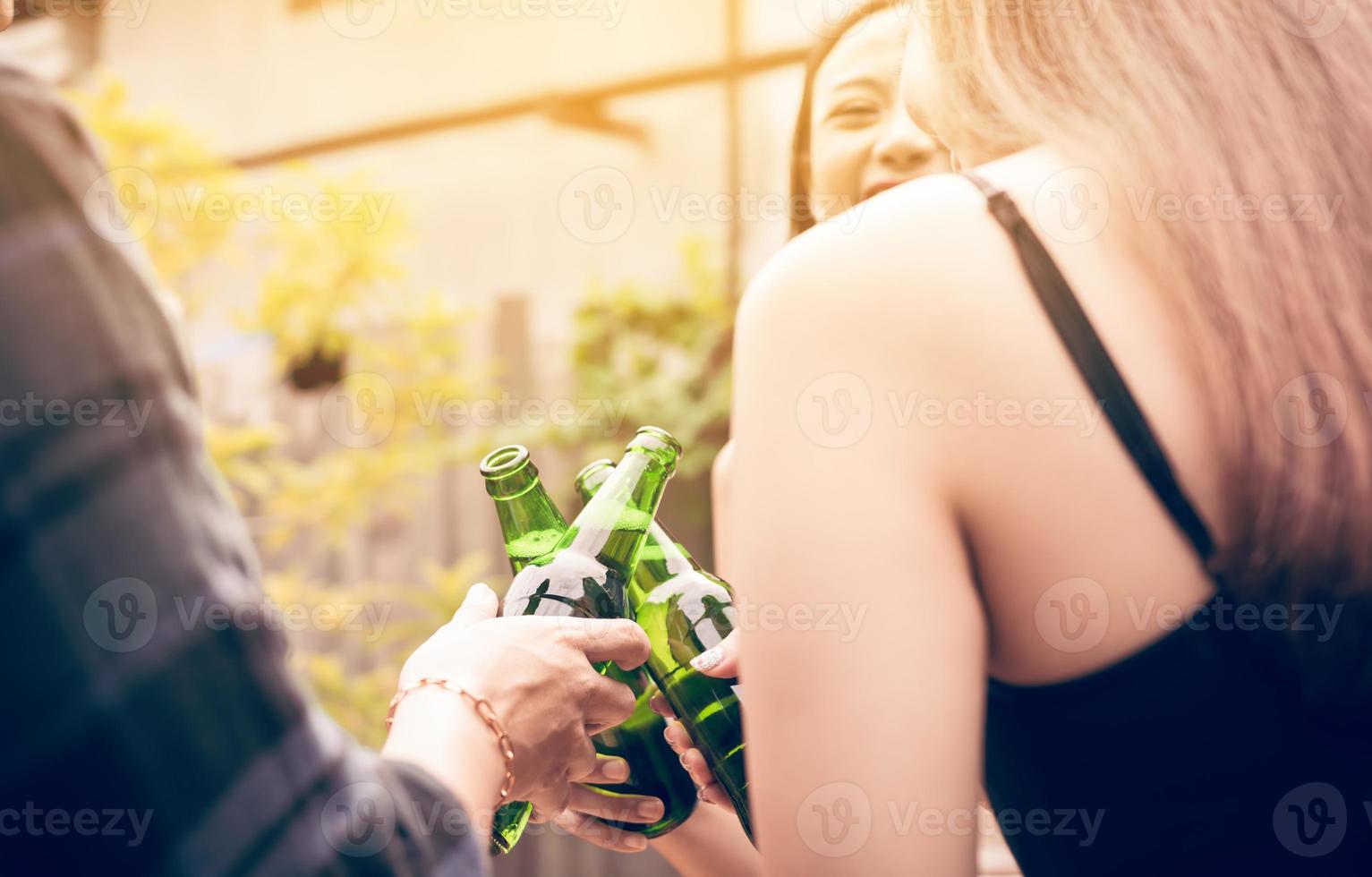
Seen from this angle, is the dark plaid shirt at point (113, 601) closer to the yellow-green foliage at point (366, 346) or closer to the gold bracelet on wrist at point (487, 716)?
the gold bracelet on wrist at point (487, 716)

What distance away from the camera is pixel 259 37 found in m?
7.57

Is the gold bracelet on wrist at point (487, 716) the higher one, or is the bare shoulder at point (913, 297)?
the bare shoulder at point (913, 297)

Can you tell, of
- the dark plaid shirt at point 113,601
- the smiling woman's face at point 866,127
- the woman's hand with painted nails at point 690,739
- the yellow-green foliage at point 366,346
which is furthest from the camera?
the yellow-green foliage at point 366,346

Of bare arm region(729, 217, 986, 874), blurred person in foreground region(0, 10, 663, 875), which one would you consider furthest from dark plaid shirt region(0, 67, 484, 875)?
bare arm region(729, 217, 986, 874)

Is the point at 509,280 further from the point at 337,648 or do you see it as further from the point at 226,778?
the point at 226,778

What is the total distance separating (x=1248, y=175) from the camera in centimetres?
80

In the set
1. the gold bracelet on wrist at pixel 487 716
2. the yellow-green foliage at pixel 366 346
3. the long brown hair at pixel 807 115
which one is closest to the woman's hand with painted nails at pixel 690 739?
the gold bracelet on wrist at pixel 487 716

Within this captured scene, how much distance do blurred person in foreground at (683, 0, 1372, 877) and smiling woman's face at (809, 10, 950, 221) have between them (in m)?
1.06

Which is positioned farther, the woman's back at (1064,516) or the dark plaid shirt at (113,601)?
the woman's back at (1064,516)

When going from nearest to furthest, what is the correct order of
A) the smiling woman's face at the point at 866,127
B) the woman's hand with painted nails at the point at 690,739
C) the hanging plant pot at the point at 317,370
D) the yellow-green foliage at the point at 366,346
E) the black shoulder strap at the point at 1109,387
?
the black shoulder strap at the point at 1109,387 → the woman's hand with painted nails at the point at 690,739 → the smiling woman's face at the point at 866,127 → the yellow-green foliage at the point at 366,346 → the hanging plant pot at the point at 317,370

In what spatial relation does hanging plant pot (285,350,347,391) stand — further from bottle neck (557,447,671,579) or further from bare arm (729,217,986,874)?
bare arm (729,217,986,874)

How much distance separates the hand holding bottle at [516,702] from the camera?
0.78 meters

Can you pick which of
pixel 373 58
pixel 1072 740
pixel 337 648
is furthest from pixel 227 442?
pixel 373 58

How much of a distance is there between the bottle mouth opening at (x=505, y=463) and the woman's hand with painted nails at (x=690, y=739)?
30 centimetres
